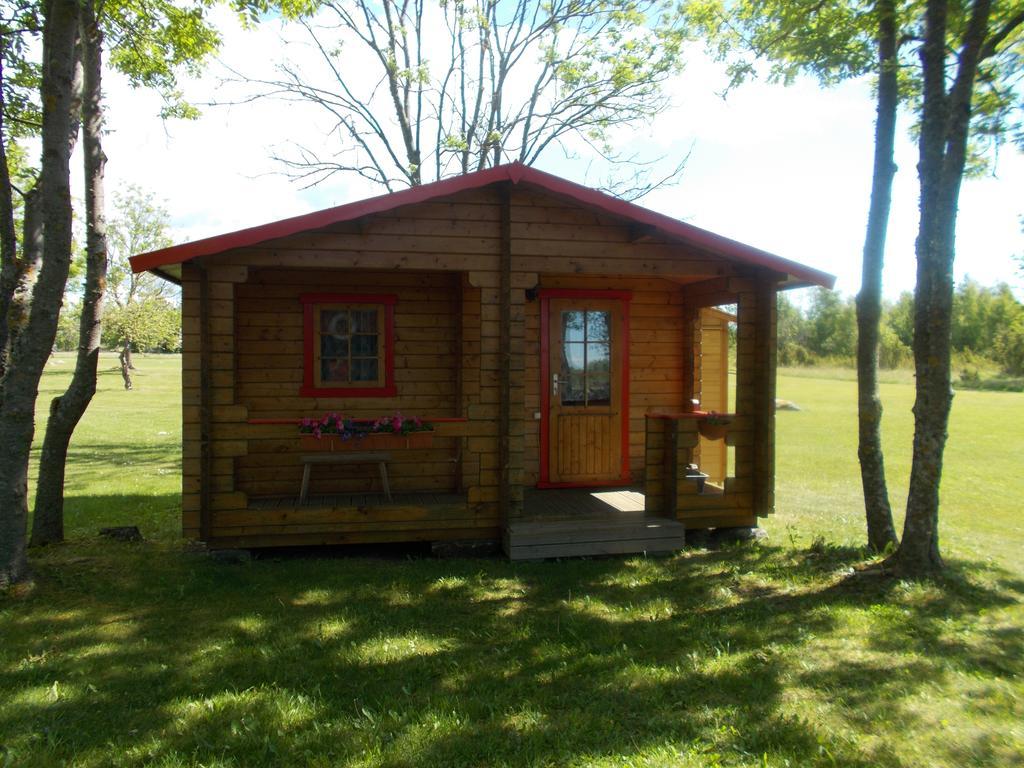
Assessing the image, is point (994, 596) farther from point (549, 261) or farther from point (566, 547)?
point (549, 261)

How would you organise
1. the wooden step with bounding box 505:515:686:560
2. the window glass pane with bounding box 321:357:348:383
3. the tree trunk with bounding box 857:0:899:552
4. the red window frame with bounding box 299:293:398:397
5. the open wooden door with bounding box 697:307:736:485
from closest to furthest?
the wooden step with bounding box 505:515:686:560 < the tree trunk with bounding box 857:0:899:552 < the red window frame with bounding box 299:293:398:397 < the window glass pane with bounding box 321:357:348:383 < the open wooden door with bounding box 697:307:736:485

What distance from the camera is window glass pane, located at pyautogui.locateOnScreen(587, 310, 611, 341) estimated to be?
838cm

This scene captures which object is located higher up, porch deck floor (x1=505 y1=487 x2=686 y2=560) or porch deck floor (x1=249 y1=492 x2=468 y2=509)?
porch deck floor (x1=249 y1=492 x2=468 y2=509)

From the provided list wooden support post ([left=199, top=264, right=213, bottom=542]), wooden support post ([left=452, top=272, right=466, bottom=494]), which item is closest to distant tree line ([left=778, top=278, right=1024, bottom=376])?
wooden support post ([left=452, top=272, right=466, bottom=494])

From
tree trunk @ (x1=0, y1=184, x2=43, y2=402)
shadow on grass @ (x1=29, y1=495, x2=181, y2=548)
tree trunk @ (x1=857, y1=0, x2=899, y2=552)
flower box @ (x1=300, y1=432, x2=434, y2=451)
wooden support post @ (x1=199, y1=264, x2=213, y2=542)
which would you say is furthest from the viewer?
shadow on grass @ (x1=29, y1=495, x2=181, y2=548)

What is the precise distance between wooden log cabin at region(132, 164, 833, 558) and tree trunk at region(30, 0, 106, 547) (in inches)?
33.5

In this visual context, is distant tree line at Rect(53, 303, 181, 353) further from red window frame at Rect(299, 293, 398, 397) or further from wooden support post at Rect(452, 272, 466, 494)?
wooden support post at Rect(452, 272, 466, 494)

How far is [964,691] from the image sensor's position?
152 inches

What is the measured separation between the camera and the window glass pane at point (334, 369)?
7809 mm

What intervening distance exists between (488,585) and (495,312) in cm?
239

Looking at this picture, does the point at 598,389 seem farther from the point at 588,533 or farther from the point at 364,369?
the point at 364,369

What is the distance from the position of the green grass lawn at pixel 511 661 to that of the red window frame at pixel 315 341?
6.45ft

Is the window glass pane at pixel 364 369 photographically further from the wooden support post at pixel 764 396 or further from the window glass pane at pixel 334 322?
the wooden support post at pixel 764 396

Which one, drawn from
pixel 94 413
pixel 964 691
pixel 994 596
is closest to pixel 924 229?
pixel 994 596
